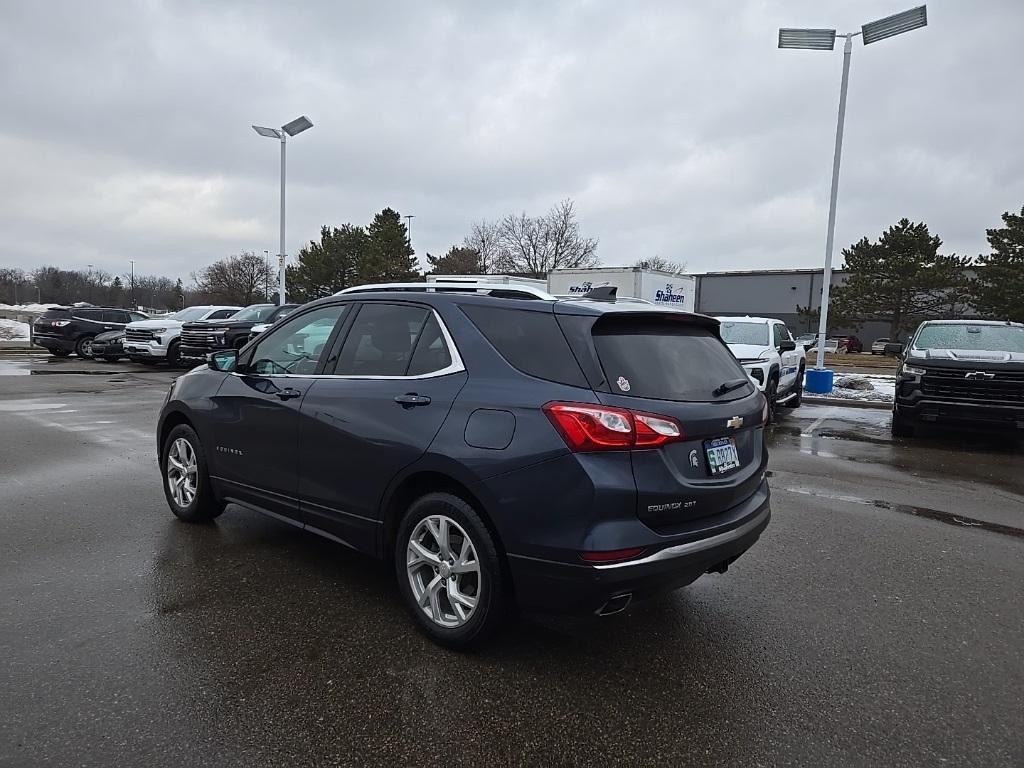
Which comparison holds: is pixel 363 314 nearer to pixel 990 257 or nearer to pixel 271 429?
pixel 271 429

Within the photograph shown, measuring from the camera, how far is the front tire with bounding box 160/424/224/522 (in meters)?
4.80

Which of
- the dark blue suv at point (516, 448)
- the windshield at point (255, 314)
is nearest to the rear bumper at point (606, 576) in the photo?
the dark blue suv at point (516, 448)

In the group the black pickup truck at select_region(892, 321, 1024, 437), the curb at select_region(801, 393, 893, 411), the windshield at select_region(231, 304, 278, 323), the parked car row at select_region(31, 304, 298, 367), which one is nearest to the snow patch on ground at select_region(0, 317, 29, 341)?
the parked car row at select_region(31, 304, 298, 367)

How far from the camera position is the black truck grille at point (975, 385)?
8547 millimetres

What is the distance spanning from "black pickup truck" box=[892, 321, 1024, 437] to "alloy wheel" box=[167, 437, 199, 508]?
29.7 ft

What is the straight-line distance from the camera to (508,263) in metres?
57.4

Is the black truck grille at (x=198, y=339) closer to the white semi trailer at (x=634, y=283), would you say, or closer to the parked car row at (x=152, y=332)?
the parked car row at (x=152, y=332)

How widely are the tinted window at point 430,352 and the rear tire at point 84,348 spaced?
23137 millimetres

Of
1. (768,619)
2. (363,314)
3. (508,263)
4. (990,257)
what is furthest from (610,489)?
(508,263)

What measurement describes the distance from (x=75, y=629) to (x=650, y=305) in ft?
10.9

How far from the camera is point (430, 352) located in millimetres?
3414

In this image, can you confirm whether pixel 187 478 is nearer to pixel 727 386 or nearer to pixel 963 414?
pixel 727 386

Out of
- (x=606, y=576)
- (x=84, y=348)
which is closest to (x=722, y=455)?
(x=606, y=576)

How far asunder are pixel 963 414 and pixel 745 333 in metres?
3.91
